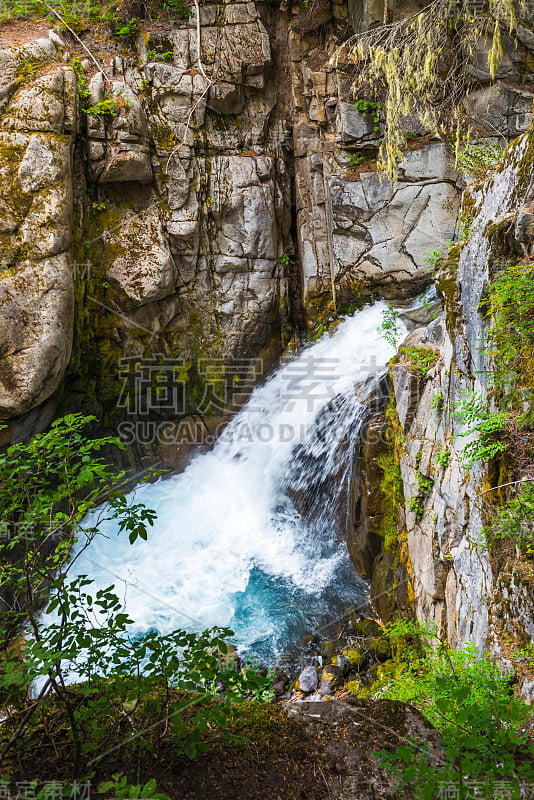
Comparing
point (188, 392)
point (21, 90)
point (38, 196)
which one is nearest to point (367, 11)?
point (21, 90)

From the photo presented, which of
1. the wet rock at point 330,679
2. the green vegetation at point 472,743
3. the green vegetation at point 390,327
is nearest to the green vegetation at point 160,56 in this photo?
the green vegetation at point 390,327

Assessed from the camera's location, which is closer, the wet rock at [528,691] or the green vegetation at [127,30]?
the wet rock at [528,691]

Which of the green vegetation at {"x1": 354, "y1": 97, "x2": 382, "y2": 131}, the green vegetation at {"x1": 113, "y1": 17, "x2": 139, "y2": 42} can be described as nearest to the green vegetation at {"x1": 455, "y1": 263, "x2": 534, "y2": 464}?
the green vegetation at {"x1": 354, "y1": 97, "x2": 382, "y2": 131}

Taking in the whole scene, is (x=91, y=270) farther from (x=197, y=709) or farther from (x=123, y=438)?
(x=197, y=709)

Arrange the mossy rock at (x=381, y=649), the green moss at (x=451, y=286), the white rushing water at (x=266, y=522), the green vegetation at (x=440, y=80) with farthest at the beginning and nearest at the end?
the green vegetation at (x=440, y=80) → the white rushing water at (x=266, y=522) → the mossy rock at (x=381, y=649) → the green moss at (x=451, y=286)

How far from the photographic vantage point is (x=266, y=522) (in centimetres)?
723

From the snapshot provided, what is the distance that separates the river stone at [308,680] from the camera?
472cm

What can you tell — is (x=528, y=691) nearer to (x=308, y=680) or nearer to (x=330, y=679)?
(x=330, y=679)

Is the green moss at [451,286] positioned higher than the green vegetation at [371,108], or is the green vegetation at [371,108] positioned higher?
the green vegetation at [371,108]

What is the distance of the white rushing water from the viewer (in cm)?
580

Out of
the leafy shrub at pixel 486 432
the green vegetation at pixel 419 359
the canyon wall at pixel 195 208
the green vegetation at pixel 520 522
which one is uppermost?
the canyon wall at pixel 195 208

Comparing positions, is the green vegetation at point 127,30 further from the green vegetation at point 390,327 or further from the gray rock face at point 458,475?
the gray rock face at point 458,475

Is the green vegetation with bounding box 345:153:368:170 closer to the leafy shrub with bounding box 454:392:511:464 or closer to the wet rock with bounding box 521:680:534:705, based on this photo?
the leafy shrub with bounding box 454:392:511:464

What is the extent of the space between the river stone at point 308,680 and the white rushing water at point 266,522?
0.45m
